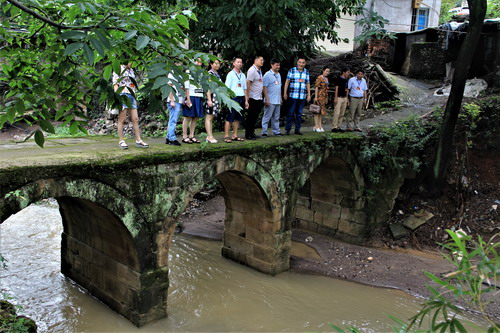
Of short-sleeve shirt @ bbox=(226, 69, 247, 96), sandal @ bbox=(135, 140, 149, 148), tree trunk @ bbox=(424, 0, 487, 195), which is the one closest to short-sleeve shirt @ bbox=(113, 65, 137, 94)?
sandal @ bbox=(135, 140, 149, 148)

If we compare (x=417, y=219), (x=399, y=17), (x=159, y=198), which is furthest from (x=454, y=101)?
(x=399, y=17)

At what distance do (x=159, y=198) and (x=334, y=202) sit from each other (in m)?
6.04

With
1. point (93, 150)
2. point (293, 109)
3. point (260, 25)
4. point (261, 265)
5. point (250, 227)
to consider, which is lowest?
point (261, 265)

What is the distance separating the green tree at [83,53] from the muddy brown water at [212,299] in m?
5.33

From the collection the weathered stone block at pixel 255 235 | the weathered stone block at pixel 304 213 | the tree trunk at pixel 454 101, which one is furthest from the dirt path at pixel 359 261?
the tree trunk at pixel 454 101

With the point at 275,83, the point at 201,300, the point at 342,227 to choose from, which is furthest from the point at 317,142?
the point at 201,300

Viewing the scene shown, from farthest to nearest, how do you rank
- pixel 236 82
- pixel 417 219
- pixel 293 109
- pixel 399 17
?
pixel 399 17 → pixel 417 219 → pixel 293 109 → pixel 236 82

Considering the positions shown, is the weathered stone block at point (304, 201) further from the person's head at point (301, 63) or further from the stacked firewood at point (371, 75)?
the person's head at point (301, 63)

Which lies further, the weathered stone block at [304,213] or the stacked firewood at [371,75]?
the stacked firewood at [371,75]

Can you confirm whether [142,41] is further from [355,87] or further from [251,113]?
[355,87]

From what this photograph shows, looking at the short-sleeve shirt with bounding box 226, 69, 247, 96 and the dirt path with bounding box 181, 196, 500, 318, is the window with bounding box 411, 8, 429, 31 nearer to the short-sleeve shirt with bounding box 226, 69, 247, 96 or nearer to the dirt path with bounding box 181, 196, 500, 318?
the dirt path with bounding box 181, 196, 500, 318

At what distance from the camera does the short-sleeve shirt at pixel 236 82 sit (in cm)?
818

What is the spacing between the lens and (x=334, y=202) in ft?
38.2

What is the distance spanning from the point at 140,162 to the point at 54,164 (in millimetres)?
1256
